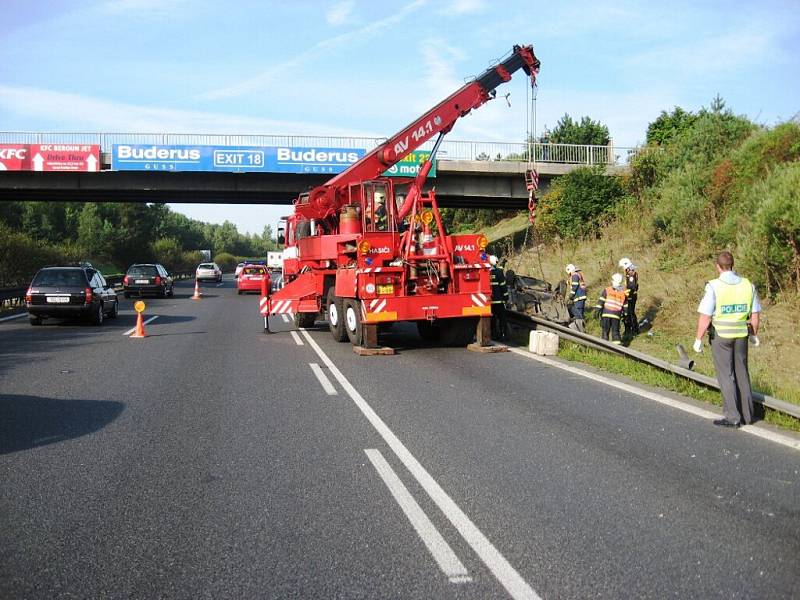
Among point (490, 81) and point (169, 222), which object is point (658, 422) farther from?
point (169, 222)

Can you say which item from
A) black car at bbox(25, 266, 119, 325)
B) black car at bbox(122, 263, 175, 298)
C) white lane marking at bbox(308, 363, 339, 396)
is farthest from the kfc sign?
white lane marking at bbox(308, 363, 339, 396)

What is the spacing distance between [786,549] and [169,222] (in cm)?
12113

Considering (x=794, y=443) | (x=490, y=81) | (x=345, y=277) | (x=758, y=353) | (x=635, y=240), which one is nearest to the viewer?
(x=794, y=443)

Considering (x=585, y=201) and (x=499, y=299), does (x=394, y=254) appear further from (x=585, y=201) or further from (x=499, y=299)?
(x=585, y=201)

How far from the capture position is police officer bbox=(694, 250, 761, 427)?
7543mm

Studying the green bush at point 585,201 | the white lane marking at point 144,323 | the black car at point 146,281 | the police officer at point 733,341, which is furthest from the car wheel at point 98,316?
the green bush at point 585,201

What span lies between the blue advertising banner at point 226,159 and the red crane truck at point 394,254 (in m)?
18.5

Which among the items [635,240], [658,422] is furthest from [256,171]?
[658,422]

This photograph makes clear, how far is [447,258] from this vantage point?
45.6 feet

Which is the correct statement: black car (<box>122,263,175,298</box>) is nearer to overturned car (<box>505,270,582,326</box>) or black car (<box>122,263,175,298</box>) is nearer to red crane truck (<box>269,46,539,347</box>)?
red crane truck (<box>269,46,539,347</box>)

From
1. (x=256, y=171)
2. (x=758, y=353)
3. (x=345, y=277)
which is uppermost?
(x=256, y=171)

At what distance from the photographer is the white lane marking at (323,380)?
31.7ft

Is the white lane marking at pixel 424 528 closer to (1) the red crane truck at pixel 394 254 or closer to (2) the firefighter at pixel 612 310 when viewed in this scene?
(1) the red crane truck at pixel 394 254

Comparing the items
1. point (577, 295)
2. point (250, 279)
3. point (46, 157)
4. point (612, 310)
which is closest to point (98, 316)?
point (577, 295)
